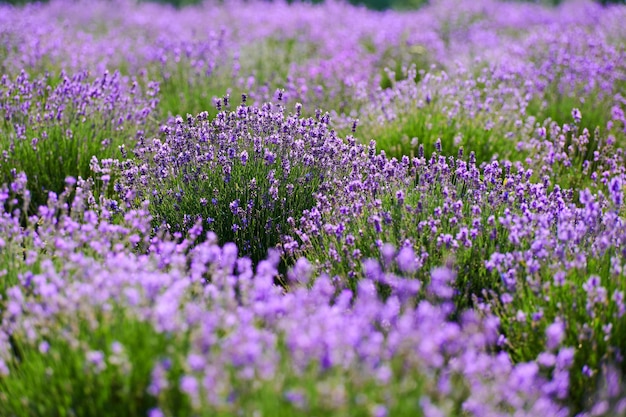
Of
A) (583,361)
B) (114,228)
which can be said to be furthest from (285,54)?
(583,361)

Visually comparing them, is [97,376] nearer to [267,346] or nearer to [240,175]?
[267,346]

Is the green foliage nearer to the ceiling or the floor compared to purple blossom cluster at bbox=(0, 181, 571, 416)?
nearer to the floor

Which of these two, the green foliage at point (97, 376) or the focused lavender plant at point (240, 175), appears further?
Answer: the focused lavender plant at point (240, 175)

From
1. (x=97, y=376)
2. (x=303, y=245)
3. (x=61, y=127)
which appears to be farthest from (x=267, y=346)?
(x=61, y=127)

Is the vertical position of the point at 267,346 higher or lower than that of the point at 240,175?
higher

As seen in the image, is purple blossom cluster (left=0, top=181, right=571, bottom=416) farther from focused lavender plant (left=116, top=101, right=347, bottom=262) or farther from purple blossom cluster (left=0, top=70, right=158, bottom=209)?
purple blossom cluster (left=0, top=70, right=158, bottom=209)

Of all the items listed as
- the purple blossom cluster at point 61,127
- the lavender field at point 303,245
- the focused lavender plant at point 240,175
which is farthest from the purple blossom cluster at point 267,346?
the purple blossom cluster at point 61,127

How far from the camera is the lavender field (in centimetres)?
201

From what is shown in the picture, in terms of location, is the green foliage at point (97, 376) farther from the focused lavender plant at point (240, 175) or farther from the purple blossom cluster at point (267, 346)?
the focused lavender plant at point (240, 175)

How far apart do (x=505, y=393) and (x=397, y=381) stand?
31cm

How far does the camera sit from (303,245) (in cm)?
343

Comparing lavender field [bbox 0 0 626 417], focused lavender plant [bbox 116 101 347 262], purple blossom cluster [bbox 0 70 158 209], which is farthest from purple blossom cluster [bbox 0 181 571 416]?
purple blossom cluster [bbox 0 70 158 209]

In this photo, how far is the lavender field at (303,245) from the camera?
2.01 metres

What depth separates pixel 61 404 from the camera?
217cm
